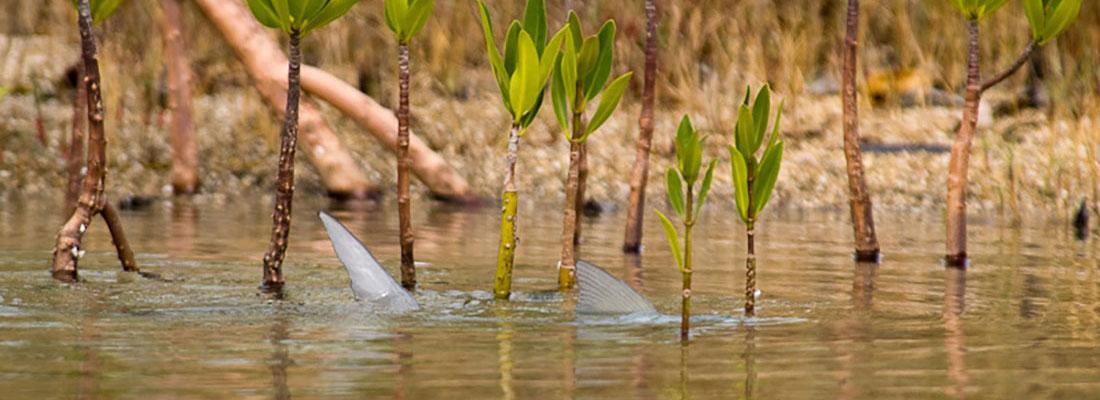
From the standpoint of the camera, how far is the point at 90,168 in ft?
20.9

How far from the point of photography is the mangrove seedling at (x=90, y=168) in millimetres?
A: 6184

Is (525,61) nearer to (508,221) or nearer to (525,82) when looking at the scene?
(525,82)

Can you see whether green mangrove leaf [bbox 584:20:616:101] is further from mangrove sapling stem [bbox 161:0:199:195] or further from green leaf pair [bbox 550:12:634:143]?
mangrove sapling stem [bbox 161:0:199:195]

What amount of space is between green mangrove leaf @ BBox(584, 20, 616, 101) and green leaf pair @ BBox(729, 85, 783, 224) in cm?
70

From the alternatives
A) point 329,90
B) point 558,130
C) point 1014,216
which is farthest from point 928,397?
point 558,130

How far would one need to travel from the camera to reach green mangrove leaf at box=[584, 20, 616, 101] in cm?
593

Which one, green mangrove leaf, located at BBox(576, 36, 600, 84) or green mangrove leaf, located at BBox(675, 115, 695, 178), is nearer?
green mangrove leaf, located at BBox(675, 115, 695, 178)

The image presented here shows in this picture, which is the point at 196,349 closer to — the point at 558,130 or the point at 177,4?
the point at 177,4

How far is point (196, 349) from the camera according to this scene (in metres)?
4.89

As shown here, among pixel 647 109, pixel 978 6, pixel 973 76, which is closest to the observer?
pixel 978 6

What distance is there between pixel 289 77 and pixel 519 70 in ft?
2.40

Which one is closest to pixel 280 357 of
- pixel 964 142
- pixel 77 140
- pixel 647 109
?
pixel 647 109

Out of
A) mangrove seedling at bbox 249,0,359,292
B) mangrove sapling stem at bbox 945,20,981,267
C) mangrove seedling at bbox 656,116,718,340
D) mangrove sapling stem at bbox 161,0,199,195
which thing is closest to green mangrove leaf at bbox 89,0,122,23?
mangrove seedling at bbox 249,0,359,292

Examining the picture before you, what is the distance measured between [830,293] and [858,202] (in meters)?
1.02
